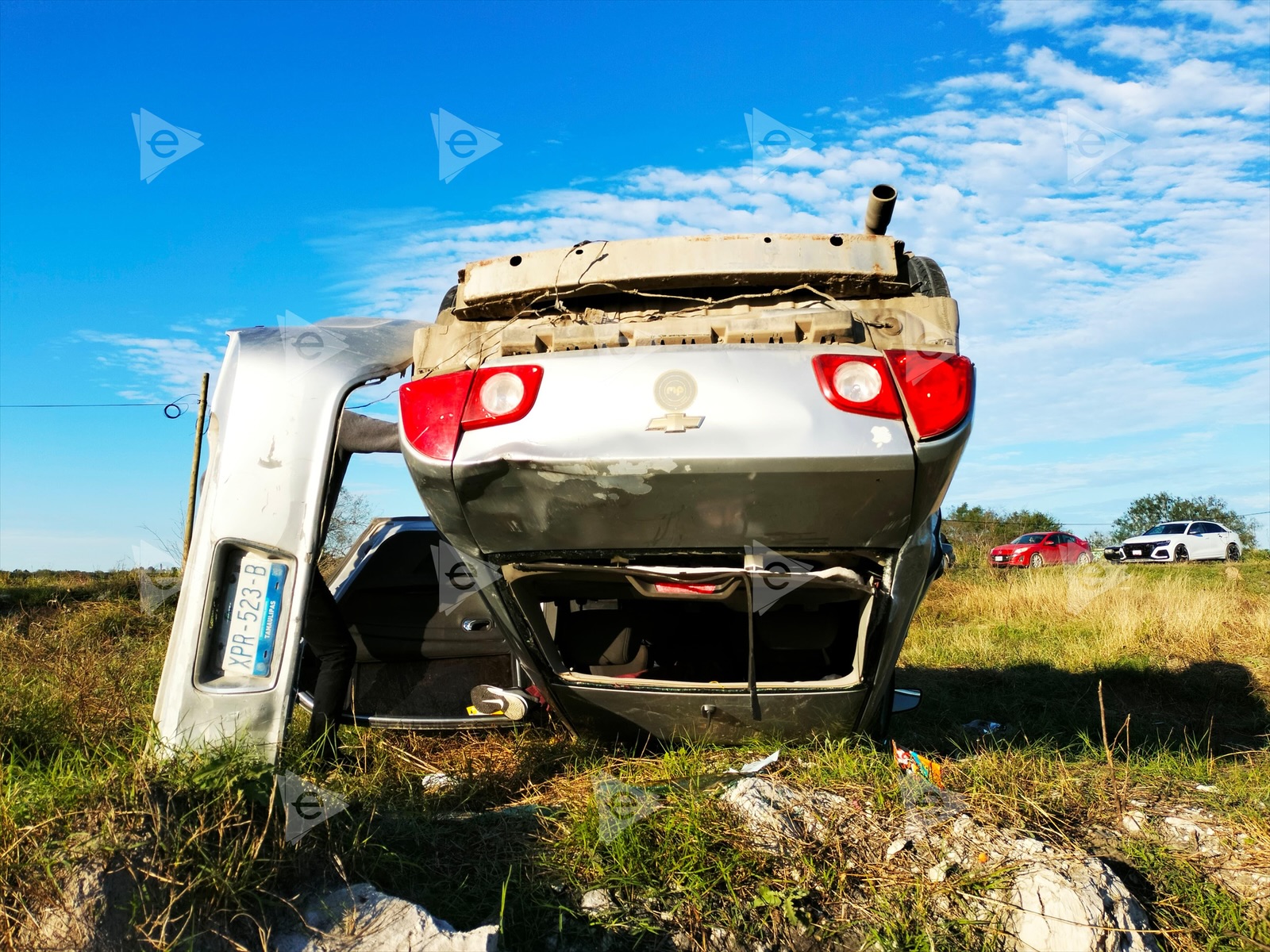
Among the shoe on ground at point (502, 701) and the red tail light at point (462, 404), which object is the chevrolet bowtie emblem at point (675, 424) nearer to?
the red tail light at point (462, 404)

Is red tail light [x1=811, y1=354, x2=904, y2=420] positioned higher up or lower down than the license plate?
higher up

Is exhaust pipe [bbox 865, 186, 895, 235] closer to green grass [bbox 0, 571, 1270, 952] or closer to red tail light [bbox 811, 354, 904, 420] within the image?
red tail light [bbox 811, 354, 904, 420]

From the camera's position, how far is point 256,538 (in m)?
2.89

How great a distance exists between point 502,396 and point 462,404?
0.13m

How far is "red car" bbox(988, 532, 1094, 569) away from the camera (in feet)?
79.9

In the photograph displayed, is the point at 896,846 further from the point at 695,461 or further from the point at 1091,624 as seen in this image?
the point at 1091,624

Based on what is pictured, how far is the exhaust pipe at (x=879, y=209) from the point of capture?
2994 mm

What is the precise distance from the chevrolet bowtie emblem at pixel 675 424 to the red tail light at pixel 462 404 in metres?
0.38

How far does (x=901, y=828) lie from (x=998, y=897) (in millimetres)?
358

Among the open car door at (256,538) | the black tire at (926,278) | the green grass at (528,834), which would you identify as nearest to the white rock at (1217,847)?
the green grass at (528,834)

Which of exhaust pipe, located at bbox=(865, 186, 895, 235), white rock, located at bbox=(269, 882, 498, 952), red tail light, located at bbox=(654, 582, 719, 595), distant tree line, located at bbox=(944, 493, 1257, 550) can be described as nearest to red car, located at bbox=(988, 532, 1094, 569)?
distant tree line, located at bbox=(944, 493, 1257, 550)

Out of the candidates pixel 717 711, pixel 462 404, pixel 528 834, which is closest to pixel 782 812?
pixel 717 711

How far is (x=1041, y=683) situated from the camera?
6973 mm

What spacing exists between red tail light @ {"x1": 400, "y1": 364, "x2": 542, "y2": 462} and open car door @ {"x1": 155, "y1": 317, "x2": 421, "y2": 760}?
0.46 metres
